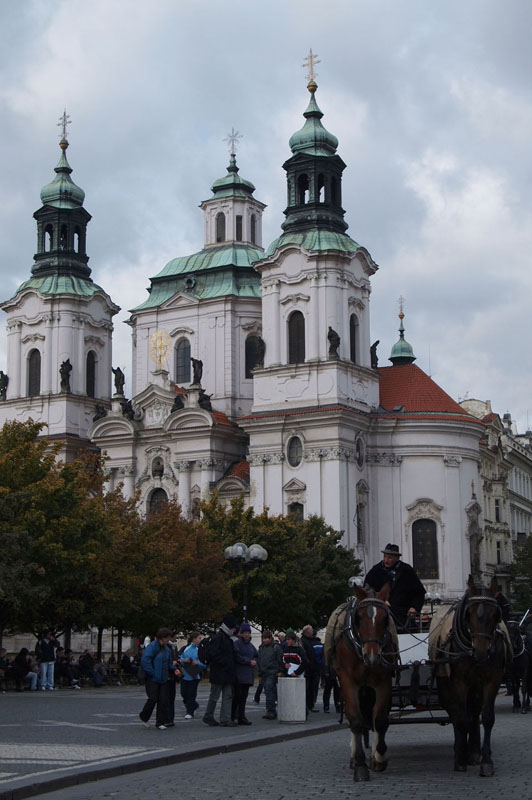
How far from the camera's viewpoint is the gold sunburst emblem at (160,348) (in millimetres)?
75250

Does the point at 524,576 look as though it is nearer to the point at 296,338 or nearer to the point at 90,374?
the point at 296,338

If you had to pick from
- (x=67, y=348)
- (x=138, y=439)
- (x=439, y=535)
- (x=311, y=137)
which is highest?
(x=311, y=137)

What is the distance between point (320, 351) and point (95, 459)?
19.3 metres

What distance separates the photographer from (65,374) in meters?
74.0

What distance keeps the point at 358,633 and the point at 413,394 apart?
5568 cm

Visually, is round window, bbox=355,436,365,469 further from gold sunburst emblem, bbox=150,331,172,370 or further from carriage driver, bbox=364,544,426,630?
carriage driver, bbox=364,544,426,630

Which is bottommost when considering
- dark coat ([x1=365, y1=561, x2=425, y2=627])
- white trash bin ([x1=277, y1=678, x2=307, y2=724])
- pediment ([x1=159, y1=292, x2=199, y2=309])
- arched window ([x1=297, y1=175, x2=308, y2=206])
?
white trash bin ([x1=277, y1=678, x2=307, y2=724])

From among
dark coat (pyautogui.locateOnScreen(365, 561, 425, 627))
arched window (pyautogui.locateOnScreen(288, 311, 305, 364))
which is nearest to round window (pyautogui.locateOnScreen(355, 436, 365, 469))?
arched window (pyautogui.locateOnScreen(288, 311, 305, 364))

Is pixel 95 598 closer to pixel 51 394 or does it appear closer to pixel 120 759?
pixel 120 759

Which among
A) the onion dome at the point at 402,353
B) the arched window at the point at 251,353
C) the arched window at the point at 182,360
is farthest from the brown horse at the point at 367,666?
the onion dome at the point at 402,353

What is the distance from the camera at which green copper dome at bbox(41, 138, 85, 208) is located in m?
77.5

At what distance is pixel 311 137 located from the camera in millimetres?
69438

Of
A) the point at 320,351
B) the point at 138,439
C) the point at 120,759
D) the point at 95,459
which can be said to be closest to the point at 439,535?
the point at 320,351

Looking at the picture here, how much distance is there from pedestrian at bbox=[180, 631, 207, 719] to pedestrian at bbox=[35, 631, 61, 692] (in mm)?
10769
